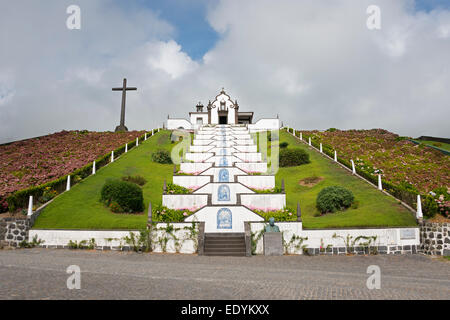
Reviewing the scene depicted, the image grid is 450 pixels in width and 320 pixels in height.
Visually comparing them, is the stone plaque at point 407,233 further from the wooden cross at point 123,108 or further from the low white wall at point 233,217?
the wooden cross at point 123,108

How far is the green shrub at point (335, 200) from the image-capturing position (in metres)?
20.4

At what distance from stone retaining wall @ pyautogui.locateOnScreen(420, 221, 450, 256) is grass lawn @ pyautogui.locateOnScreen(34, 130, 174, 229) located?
45.5ft

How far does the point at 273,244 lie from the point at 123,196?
9544 millimetres

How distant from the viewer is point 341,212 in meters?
20.0

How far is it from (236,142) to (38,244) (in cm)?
2747

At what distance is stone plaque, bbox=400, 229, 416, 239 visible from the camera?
15.9 metres

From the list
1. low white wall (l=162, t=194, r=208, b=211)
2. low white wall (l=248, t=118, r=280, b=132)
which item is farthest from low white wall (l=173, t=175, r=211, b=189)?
low white wall (l=248, t=118, r=280, b=132)

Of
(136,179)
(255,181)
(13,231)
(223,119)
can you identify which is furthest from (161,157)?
(223,119)

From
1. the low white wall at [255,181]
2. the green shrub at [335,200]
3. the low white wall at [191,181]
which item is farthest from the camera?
the low white wall at [255,181]

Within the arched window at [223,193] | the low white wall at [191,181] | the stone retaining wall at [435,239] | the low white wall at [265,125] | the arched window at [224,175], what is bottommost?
the stone retaining wall at [435,239]

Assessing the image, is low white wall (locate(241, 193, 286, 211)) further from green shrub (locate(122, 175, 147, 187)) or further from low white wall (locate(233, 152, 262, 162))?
low white wall (locate(233, 152, 262, 162))

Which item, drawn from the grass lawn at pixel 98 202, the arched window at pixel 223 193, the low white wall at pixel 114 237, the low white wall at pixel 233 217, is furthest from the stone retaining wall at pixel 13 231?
the arched window at pixel 223 193

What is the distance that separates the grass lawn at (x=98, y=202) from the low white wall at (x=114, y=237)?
23.3 inches

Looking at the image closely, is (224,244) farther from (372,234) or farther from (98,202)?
(98,202)
